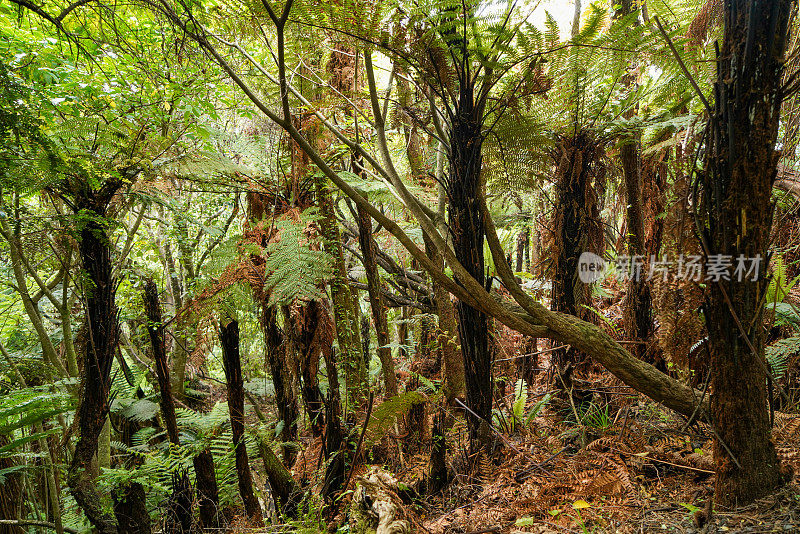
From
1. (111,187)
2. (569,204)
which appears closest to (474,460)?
(569,204)

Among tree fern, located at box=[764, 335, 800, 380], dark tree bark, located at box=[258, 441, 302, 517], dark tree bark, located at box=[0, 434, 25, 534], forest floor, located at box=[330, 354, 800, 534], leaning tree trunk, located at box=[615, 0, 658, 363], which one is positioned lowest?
dark tree bark, located at box=[0, 434, 25, 534]

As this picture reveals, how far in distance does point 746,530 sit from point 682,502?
1.18 ft

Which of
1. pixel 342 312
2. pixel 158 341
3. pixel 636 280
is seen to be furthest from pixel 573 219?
pixel 158 341

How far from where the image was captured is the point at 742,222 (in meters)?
1.62

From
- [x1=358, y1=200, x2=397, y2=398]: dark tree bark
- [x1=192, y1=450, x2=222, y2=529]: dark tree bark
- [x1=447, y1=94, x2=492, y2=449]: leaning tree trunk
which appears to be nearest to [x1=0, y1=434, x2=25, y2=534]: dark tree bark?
[x1=192, y1=450, x2=222, y2=529]: dark tree bark

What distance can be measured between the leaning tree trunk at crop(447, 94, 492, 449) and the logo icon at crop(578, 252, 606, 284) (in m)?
1.10

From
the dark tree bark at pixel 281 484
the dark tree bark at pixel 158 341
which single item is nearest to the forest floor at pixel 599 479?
the dark tree bark at pixel 281 484

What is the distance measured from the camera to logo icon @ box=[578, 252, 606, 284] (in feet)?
10.3

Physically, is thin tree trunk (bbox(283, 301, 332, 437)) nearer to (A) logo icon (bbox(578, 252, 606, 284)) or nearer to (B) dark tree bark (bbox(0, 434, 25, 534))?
(A) logo icon (bbox(578, 252, 606, 284))

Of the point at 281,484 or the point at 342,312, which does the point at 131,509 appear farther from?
the point at 342,312

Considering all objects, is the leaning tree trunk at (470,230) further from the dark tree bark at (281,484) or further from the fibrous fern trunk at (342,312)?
the dark tree bark at (281,484)

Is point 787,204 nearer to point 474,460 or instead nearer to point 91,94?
point 474,460

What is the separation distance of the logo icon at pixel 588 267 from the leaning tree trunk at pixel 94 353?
134 inches

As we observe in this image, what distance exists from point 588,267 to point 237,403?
116 inches
